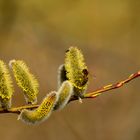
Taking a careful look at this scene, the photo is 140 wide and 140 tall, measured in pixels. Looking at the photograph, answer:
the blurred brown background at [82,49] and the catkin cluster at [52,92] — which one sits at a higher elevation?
the blurred brown background at [82,49]

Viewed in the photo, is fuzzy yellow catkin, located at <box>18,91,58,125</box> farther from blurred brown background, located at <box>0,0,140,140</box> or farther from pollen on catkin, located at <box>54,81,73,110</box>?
blurred brown background, located at <box>0,0,140,140</box>

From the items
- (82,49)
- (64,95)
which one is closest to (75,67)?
(64,95)

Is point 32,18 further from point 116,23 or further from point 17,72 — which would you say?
point 17,72

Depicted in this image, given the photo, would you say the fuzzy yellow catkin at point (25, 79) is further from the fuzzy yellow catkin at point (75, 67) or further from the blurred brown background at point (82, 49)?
the blurred brown background at point (82, 49)

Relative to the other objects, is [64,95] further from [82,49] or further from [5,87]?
[82,49]

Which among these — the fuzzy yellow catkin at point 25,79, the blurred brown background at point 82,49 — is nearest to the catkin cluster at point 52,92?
the fuzzy yellow catkin at point 25,79

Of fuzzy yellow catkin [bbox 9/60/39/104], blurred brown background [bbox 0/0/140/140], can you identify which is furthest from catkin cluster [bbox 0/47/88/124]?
blurred brown background [bbox 0/0/140/140]
